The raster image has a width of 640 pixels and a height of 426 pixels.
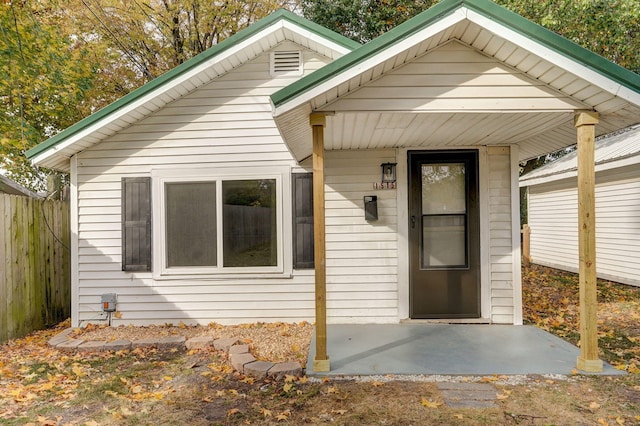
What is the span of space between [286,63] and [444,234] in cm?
316

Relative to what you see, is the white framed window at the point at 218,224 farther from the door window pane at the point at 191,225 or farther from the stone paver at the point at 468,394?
the stone paver at the point at 468,394

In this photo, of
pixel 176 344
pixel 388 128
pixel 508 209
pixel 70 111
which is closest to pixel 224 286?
pixel 176 344

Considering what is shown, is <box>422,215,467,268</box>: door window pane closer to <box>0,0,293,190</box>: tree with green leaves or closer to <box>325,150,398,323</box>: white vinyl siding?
<box>325,150,398,323</box>: white vinyl siding

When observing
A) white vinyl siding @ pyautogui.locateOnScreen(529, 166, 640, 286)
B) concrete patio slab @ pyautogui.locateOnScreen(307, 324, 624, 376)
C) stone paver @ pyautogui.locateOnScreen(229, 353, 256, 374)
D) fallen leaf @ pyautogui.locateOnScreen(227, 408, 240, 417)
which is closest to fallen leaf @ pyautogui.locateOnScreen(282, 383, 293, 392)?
concrete patio slab @ pyautogui.locateOnScreen(307, 324, 624, 376)

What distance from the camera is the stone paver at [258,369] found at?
350 cm

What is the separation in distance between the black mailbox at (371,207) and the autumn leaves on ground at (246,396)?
7.12ft

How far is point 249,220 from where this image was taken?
5.23 metres

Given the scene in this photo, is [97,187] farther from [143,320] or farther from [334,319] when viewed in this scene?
[334,319]

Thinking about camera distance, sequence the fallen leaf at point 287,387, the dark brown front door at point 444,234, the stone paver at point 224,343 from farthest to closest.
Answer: the dark brown front door at point 444,234 < the stone paver at point 224,343 < the fallen leaf at point 287,387

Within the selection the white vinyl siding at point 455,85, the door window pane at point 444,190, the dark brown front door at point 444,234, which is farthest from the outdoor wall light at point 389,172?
the white vinyl siding at point 455,85

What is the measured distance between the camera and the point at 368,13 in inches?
522

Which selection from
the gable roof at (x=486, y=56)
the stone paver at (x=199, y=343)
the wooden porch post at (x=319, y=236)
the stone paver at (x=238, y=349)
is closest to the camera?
the gable roof at (x=486, y=56)

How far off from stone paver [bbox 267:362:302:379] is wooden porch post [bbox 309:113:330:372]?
0.16 metres

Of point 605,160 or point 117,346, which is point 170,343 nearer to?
point 117,346
